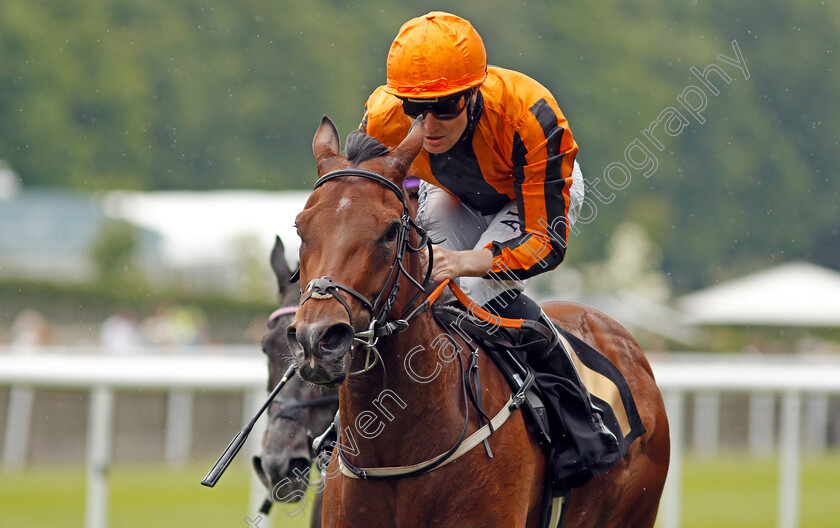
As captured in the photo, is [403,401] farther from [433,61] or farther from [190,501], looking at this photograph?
[190,501]

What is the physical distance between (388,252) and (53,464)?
841cm

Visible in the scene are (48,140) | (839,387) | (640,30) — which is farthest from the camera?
(640,30)

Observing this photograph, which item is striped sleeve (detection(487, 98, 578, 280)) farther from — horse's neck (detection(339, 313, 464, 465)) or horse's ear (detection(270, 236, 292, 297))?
horse's ear (detection(270, 236, 292, 297))

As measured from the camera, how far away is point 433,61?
11.4 feet

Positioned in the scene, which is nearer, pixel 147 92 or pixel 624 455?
pixel 624 455

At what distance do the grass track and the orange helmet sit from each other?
4.68m

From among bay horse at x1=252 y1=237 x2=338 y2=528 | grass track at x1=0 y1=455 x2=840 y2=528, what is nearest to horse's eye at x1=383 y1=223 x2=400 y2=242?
bay horse at x1=252 y1=237 x2=338 y2=528

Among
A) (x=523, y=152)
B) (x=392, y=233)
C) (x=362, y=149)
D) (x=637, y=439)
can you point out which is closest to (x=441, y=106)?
(x=523, y=152)

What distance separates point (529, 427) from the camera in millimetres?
3740

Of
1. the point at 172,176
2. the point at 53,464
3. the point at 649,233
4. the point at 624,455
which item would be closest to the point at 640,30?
the point at 649,233

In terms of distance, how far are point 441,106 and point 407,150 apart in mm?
336

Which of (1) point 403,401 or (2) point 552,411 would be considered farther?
(2) point 552,411

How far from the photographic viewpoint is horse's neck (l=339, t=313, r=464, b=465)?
3.31 m

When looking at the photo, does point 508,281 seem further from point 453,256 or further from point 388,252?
point 388,252
